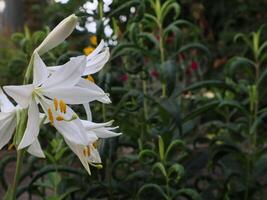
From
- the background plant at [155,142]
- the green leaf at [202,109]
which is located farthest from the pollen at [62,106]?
the green leaf at [202,109]

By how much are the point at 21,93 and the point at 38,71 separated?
0.19 feet

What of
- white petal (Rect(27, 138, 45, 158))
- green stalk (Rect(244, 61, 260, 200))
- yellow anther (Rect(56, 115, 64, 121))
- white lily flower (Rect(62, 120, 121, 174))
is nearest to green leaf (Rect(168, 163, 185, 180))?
green stalk (Rect(244, 61, 260, 200))

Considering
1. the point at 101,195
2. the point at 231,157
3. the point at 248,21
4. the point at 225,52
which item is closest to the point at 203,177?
the point at 231,157

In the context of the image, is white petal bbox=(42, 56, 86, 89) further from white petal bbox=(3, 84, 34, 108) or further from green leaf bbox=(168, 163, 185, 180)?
green leaf bbox=(168, 163, 185, 180)

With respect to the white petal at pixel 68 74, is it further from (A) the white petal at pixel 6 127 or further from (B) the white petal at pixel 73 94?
(A) the white petal at pixel 6 127

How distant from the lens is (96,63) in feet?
4.78

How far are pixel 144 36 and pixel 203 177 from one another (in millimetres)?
640

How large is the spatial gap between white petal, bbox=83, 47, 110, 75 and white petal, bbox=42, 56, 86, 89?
98mm

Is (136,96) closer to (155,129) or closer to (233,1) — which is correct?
(155,129)

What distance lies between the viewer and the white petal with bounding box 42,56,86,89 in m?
1.33

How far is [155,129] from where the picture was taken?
8.04ft

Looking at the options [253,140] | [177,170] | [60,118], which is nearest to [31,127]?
[60,118]

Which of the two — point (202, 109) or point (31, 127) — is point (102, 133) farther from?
point (202, 109)

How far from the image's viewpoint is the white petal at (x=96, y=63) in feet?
4.74
